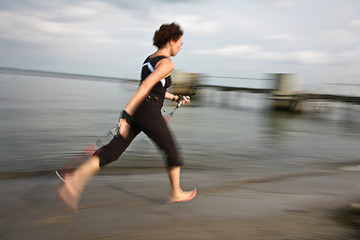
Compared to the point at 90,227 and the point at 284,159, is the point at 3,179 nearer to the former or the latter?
the point at 90,227

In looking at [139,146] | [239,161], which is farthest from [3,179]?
[239,161]

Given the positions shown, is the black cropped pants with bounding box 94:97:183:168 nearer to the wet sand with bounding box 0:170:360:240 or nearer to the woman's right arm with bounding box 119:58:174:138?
the woman's right arm with bounding box 119:58:174:138

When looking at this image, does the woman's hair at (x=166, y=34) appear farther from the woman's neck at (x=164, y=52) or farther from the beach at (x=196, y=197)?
the beach at (x=196, y=197)

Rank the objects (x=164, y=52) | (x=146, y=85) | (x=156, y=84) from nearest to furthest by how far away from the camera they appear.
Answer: (x=146, y=85) → (x=156, y=84) → (x=164, y=52)

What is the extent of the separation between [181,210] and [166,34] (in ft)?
5.33

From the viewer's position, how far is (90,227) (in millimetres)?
2943

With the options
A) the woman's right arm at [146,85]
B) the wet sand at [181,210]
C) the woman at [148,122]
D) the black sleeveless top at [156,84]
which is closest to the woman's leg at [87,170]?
the woman at [148,122]

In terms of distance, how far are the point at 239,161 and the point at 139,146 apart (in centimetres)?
196

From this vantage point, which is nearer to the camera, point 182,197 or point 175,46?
point 175,46

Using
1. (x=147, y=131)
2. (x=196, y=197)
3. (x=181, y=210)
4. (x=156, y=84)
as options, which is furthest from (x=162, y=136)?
(x=196, y=197)

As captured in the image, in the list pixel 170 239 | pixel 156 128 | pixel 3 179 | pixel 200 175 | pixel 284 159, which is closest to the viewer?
pixel 170 239

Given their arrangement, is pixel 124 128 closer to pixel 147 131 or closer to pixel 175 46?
pixel 147 131

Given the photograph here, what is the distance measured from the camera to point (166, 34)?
3080 mm

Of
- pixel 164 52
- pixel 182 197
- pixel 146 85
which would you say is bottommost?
pixel 182 197
